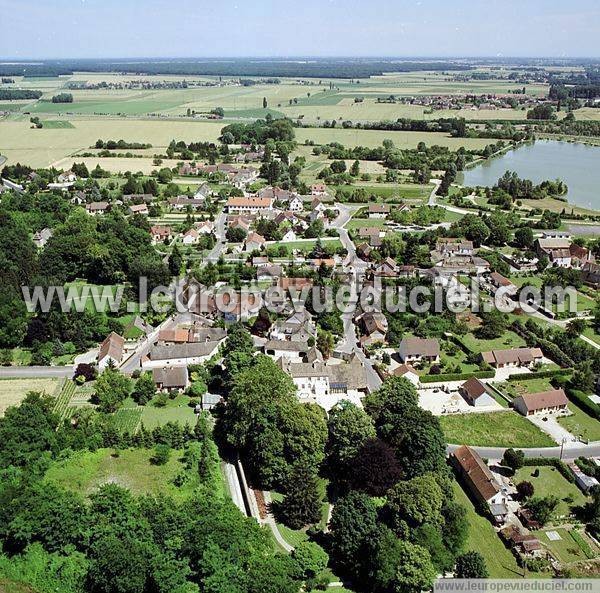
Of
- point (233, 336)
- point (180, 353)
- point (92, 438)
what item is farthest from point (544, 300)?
point (92, 438)

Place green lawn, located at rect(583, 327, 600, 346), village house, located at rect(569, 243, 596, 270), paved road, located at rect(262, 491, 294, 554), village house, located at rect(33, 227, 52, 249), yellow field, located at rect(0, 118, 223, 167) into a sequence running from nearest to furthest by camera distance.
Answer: paved road, located at rect(262, 491, 294, 554)
green lawn, located at rect(583, 327, 600, 346)
village house, located at rect(569, 243, 596, 270)
village house, located at rect(33, 227, 52, 249)
yellow field, located at rect(0, 118, 223, 167)

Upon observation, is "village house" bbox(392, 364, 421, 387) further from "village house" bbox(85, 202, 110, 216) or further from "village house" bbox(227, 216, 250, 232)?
"village house" bbox(85, 202, 110, 216)

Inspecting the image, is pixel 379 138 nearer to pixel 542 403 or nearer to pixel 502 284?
pixel 502 284

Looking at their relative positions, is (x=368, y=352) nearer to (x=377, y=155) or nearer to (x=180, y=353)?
(x=180, y=353)

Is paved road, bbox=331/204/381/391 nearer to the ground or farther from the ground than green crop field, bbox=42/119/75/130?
nearer to the ground

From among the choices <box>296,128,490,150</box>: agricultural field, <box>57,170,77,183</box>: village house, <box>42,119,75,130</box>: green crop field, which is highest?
<box>42,119,75,130</box>: green crop field

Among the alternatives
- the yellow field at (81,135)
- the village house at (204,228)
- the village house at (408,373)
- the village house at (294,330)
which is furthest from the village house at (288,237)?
the yellow field at (81,135)

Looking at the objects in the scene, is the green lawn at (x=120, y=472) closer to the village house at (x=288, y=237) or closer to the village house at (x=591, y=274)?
the village house at (x=288, y=237)

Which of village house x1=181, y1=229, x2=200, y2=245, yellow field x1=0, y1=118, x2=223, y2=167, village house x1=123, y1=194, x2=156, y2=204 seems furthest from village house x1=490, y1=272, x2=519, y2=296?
yellow field x1=0, y1=118, x2=223, y2=167
